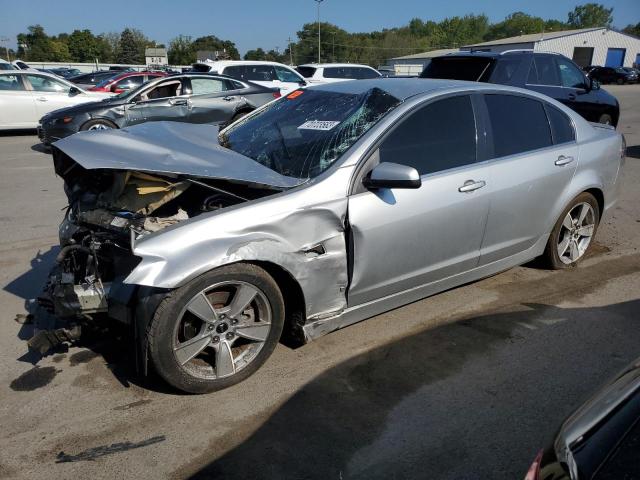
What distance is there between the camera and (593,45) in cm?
5806

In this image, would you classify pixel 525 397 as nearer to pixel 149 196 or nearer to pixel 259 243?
pixel 259 243

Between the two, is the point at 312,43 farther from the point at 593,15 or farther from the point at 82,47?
the point at 593,15

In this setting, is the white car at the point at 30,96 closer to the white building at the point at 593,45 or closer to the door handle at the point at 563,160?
the door handle at the point at 563,160

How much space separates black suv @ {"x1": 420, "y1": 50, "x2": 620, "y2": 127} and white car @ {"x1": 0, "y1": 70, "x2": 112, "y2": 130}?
8722 millimetres

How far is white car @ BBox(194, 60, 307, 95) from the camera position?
46.9 ft

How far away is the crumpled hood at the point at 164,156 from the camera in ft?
9.66

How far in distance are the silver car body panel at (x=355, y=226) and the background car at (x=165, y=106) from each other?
22.6ft

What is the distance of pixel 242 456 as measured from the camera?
8.24ft

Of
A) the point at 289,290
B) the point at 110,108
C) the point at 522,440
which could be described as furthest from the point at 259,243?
the point at 110,108

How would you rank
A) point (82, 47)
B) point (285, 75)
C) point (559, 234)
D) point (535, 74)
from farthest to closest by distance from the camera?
point (82, 47), point (285, 75), point (535, 74), point (559, 234)

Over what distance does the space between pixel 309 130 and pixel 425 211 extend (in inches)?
37.9

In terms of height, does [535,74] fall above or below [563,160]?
above

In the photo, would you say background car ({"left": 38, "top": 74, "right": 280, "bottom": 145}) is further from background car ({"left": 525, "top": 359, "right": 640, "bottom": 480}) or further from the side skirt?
background car ({"left": 525, "top": 359, "right": 640, "bottom": 480})

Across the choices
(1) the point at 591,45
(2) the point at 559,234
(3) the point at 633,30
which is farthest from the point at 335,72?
(3) the point at 633,30
